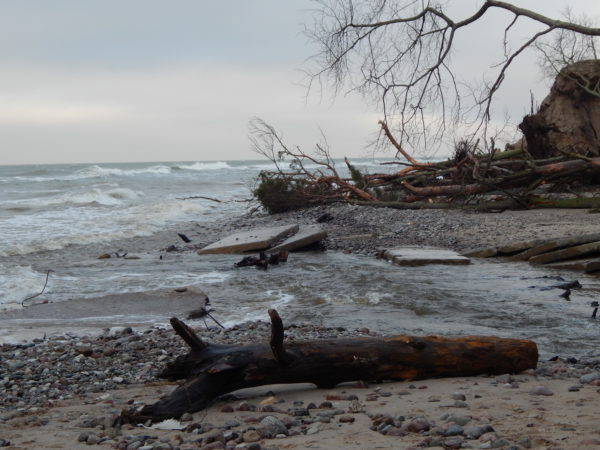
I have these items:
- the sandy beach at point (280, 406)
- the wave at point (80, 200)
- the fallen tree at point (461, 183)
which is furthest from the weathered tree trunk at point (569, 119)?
the wave at point (80, 200)

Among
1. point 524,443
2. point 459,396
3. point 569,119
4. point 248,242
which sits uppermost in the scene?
point 569,119

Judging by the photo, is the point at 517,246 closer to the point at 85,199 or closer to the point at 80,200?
the point at 80,200

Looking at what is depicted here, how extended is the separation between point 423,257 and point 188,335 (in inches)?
248

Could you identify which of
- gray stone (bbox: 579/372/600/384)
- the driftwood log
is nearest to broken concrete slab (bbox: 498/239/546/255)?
the driftwood log

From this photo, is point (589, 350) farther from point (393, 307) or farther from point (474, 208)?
point (474, 208)

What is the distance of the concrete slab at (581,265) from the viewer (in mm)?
8516

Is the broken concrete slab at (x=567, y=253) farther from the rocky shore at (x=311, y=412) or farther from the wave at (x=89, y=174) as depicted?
the wave at (x=89, y=174)

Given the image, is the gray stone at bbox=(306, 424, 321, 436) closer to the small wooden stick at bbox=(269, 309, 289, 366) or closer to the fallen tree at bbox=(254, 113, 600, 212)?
the small wooden stick at bbox=(269, 309, 289, 366)

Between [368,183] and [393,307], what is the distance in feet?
30.3

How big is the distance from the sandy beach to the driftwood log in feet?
0.28

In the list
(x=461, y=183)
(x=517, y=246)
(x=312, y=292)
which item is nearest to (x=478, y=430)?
(x=312, y=292)

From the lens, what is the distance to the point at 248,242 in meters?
11.8

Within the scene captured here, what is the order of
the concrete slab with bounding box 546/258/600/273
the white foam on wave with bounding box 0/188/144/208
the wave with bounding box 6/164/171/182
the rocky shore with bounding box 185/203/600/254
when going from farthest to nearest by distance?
the wave with bounding box 6/164/171/182, the white foam on wave with bounding box 0/188/144/208, the rocky shore with bounding box 185/203/600/254, the concrete slab with bounding box 546/258/600/273

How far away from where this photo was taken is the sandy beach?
3.12 meters
